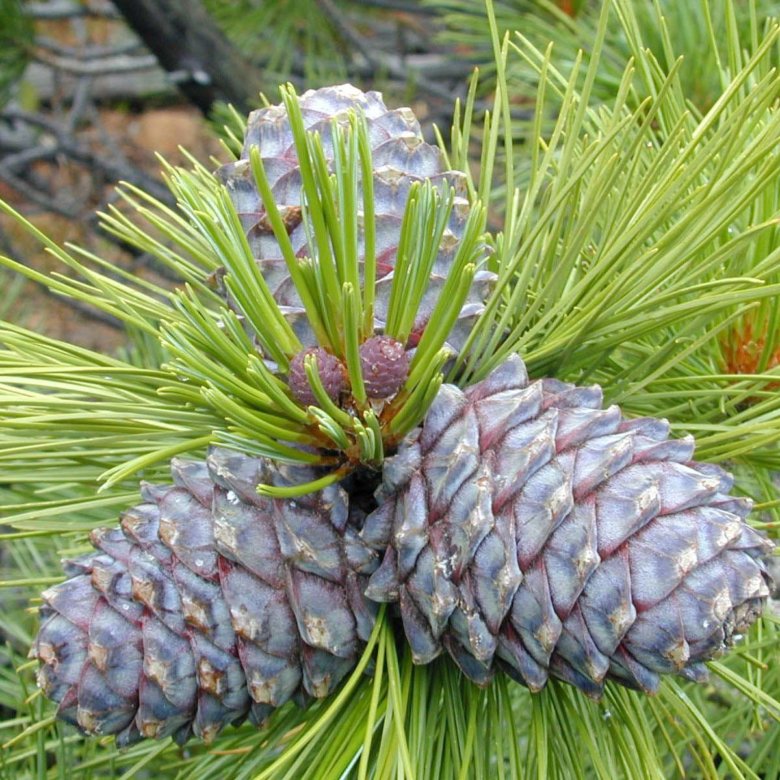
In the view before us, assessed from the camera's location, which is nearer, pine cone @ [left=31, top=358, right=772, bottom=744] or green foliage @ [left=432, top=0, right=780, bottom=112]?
pine cone @ [left=31, top=358, right=772, bottom=744]

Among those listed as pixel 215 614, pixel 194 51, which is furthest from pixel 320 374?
pixel 194 51

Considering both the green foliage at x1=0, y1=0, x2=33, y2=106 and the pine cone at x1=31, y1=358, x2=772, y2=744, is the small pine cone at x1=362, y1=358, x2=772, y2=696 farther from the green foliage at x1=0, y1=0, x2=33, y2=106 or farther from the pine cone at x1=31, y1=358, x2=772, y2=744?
the green foliage at x1=0, y1=0, x2=33, y2=106

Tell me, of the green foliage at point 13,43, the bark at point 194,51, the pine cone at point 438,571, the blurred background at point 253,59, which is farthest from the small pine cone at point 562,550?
the green foliage at point 13,43

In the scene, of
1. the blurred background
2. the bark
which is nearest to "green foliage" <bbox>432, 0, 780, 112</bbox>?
the blurred background

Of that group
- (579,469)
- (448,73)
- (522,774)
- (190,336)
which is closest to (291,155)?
(190,336)

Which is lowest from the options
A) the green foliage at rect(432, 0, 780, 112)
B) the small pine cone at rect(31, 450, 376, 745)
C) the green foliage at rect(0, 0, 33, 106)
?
the small pine cone at rect(31, 450, 376, 745)

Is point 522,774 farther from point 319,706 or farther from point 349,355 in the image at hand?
point 349,355

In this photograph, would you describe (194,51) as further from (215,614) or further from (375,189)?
(215,614)
